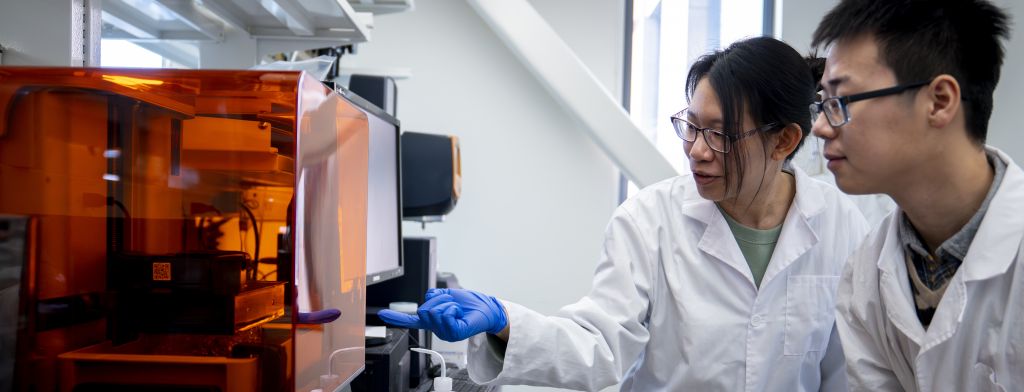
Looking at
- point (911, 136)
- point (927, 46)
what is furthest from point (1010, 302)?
point (927, 46)

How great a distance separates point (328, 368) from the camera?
0.90 meters

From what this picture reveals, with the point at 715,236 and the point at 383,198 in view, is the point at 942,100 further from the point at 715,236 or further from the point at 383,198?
the point at 383,198

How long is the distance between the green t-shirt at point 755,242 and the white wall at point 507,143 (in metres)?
1.63

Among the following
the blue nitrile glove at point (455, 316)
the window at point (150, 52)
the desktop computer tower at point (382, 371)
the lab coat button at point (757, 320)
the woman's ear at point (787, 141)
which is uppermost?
the window at point (150, 52)

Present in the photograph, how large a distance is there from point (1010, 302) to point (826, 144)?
1.05ft

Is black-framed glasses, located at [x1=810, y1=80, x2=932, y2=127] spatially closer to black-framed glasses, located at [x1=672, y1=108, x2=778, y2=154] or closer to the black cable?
black-framed glasses, located at [x1=672, y1=108, x2=778, y2=154]

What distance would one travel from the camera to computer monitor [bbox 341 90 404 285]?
1295mm

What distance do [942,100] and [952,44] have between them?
0.27 feet

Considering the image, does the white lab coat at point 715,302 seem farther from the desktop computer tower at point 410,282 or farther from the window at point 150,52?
the window at point 150,52

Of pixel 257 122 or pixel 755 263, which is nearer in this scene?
pixel 257 122

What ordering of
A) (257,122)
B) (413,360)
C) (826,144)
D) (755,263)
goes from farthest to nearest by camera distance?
(413,360), (755,263), (826,144), (257,122)

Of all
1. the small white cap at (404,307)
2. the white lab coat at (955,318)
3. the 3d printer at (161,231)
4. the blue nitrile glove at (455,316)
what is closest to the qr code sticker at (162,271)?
the 3d printer at (161,231)

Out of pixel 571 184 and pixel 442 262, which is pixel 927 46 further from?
pixel 442 262

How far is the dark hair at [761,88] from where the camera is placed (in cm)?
127
